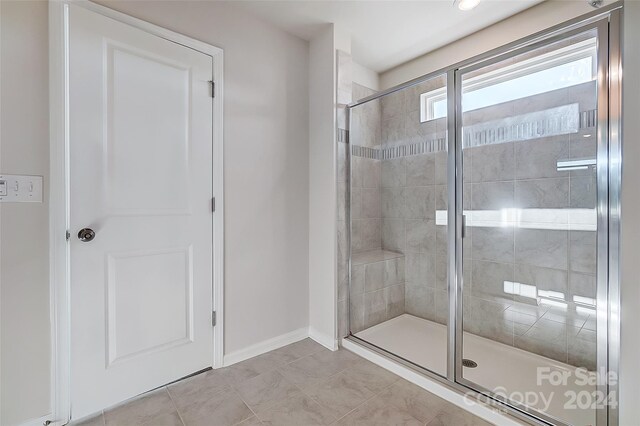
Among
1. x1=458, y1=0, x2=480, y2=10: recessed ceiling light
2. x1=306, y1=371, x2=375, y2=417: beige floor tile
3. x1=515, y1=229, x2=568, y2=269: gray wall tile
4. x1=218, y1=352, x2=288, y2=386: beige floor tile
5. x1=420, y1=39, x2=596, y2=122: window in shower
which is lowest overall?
x1=306, y1=371, x2=375, y2=417: beige floor tile

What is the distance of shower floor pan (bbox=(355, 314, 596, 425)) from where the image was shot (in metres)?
1.46

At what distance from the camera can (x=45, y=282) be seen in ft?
4.46

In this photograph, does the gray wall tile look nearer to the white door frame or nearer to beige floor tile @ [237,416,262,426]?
beige floor tile @ [237,416,262,426]

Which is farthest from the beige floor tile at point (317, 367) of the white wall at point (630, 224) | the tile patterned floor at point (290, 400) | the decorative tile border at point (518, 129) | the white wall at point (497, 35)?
the white wall at point (497, 35)

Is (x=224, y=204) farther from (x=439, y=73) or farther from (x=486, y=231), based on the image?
(x=486, y=231)

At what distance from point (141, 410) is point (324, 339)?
1234 millimetres

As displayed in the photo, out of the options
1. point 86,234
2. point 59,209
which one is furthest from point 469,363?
point 59,209

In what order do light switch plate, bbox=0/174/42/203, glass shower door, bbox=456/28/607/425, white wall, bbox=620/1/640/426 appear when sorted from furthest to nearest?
glass shower door, bbox=456/28/607/425 < light switch plate, bbox=0/174/42/203 < white wall, bbox=620/1/640/426

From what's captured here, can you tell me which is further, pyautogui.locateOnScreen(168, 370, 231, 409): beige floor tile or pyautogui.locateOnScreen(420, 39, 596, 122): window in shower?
pyautogui.locateOnScreen(168, 370, 231, 409): beige floor tile

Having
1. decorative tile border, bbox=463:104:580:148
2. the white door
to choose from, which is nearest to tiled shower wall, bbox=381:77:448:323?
decorative tile border, bbox=463:104:580:148

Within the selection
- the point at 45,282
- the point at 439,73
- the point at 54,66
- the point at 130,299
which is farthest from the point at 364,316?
the point at 54,66

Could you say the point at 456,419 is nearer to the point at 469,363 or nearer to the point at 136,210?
the point at 469,363

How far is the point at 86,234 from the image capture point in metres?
1.46

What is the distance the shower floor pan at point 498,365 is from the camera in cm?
146
